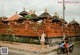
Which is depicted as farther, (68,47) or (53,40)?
(53,40)

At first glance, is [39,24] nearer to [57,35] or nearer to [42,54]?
[57,35]

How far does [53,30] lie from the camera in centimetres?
2466

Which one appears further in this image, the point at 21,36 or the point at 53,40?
the point at 21,36

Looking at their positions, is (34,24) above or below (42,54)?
above

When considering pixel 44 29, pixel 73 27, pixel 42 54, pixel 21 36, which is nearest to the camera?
pixel 42 54

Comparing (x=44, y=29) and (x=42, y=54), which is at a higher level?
(x=44, y=29)

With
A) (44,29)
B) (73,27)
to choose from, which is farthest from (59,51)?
(73,27)

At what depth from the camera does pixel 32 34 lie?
25.1 m

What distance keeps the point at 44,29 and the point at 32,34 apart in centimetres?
221

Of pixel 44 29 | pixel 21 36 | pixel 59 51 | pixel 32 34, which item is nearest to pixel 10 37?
pixel 21 36

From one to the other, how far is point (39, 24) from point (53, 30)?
1849mm

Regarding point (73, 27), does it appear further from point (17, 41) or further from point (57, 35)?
point (17, 41)

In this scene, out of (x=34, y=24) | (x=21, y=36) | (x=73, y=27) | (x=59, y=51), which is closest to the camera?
(x=59, y=51)

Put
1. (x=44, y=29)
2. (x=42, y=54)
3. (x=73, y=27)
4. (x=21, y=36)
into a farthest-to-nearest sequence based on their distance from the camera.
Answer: (x=73, y=27) < (x=21, y=36) < (x=44, y=29) < (x=42, y=54)
